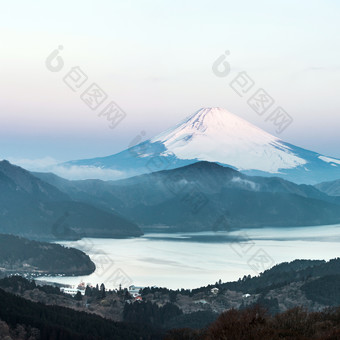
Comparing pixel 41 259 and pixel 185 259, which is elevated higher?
pixel 185 259

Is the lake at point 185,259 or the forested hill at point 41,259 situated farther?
the forested hill at point 41,259

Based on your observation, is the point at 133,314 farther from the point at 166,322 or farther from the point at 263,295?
the point at 263,295

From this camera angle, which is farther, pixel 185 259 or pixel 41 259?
pixel 185 259

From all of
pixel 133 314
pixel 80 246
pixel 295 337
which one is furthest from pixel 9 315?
pixel 80 246

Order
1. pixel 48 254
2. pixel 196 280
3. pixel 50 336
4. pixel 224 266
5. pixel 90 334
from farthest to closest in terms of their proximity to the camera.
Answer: pixel 48 254 < pixel 224 266 < pixel 196 280 < pixel 90 334 < pixel 50 336

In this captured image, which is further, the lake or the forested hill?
the forested hill
